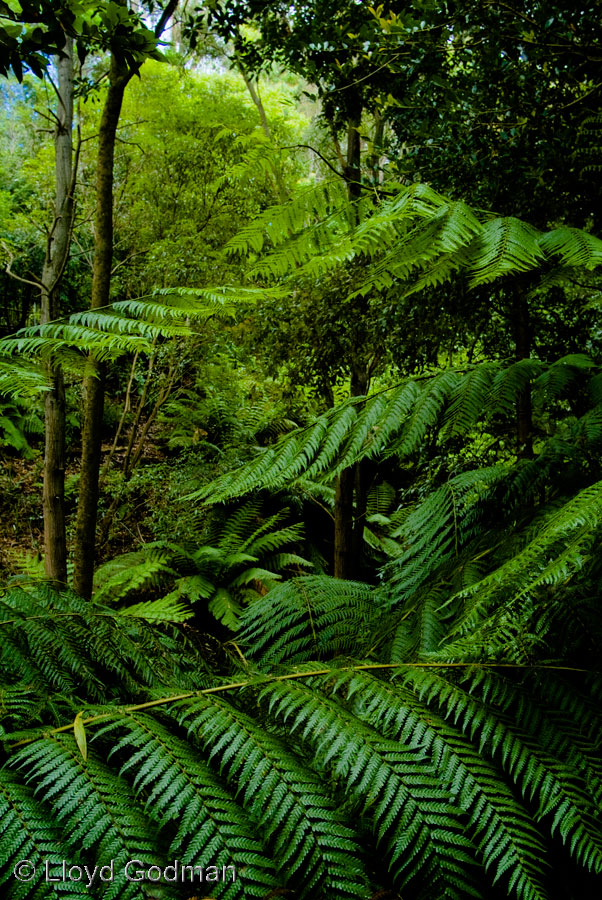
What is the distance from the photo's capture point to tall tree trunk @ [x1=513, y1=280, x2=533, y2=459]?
2.19m

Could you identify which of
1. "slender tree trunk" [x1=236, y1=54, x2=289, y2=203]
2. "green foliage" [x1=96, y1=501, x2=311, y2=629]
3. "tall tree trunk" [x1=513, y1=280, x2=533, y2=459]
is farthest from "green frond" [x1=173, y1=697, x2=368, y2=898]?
"green foliage" [x1=96, y1=501, x2=311, y2=629]

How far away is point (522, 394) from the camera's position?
208 cm

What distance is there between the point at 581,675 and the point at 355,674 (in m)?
0.30

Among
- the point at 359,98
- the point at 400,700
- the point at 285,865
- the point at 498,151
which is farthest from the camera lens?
the point at 359,98

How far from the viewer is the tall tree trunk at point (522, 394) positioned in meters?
2.19

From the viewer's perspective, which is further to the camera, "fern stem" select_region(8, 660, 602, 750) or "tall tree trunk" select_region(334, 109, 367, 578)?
"tall tree trunk" select_region(334, 109, 367, 578)

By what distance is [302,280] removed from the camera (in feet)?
12.5

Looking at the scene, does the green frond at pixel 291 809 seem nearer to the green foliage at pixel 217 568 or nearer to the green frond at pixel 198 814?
the green frond at pixel 198 814

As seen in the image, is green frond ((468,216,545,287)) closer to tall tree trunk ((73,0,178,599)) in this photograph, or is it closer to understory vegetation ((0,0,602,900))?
understory vegetation ((0,0,602,900))

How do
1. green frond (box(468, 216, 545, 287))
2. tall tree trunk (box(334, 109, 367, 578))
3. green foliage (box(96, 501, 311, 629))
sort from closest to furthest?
green frond (box(468, 216, 545, 287))
tall tree trunk (box(334, 109, 367, 578))
green foliage (box(96, 501, 311, 629))

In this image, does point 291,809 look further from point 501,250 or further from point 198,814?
point 501,250

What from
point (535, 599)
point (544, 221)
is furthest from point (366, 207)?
point (544, 221)

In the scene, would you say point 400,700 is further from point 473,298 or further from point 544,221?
point 544,221

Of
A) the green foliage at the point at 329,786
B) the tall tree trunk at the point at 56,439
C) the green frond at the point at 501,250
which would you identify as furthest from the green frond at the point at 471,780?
the tall tree trunk at the point at 56,439
